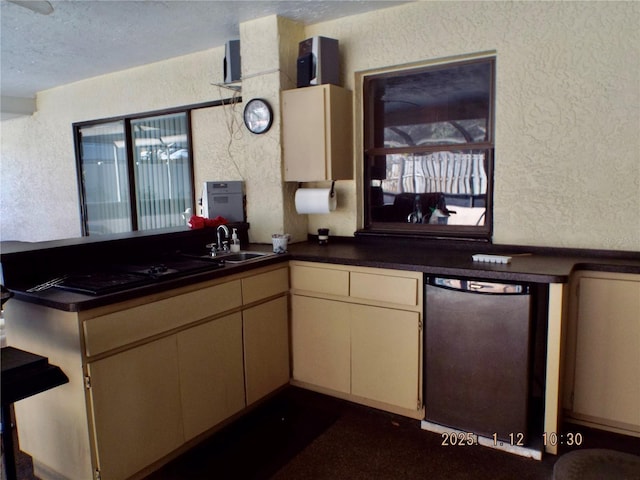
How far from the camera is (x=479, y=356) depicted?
2279 millimetres

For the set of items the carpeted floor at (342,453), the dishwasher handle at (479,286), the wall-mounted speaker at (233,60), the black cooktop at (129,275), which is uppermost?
the wall-mounted speaker at (233,60)

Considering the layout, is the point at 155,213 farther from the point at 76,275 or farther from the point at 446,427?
the point at 446,427

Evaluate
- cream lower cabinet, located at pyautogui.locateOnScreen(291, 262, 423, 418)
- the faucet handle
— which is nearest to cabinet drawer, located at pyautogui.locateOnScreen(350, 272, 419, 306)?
cream lower cabinet, located at pyautogui.locateOnScreen(291, 262, 423, 418)

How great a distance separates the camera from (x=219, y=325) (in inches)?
96.0

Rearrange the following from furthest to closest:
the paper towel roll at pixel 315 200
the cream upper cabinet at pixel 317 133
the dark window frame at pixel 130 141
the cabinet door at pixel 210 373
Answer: the dark window frame at pixel 130 141 < the paper towel roll at pixel 315 200 < the cream upper cabinet at pixel 317 133 < the cabinet door at pixel 210 373

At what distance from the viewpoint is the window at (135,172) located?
4.38 meters

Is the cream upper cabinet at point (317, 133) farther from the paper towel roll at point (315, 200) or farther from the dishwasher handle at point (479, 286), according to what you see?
the dishwasher handle at point (479, 286)

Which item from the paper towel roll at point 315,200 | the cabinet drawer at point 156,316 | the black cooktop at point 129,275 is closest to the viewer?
the cabinet drawer at point 156,316

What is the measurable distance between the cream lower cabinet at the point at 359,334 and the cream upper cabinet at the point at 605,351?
0.82 meters

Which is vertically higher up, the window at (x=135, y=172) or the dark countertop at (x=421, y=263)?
the window at (x=135, y=172)

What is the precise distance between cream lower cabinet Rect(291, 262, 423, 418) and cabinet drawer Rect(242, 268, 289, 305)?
72 mm

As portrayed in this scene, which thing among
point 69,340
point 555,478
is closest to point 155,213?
point 69,340

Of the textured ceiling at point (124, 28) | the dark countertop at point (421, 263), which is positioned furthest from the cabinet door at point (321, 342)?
the textured ceiling at point (124, 28)

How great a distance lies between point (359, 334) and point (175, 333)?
103 centimetres
